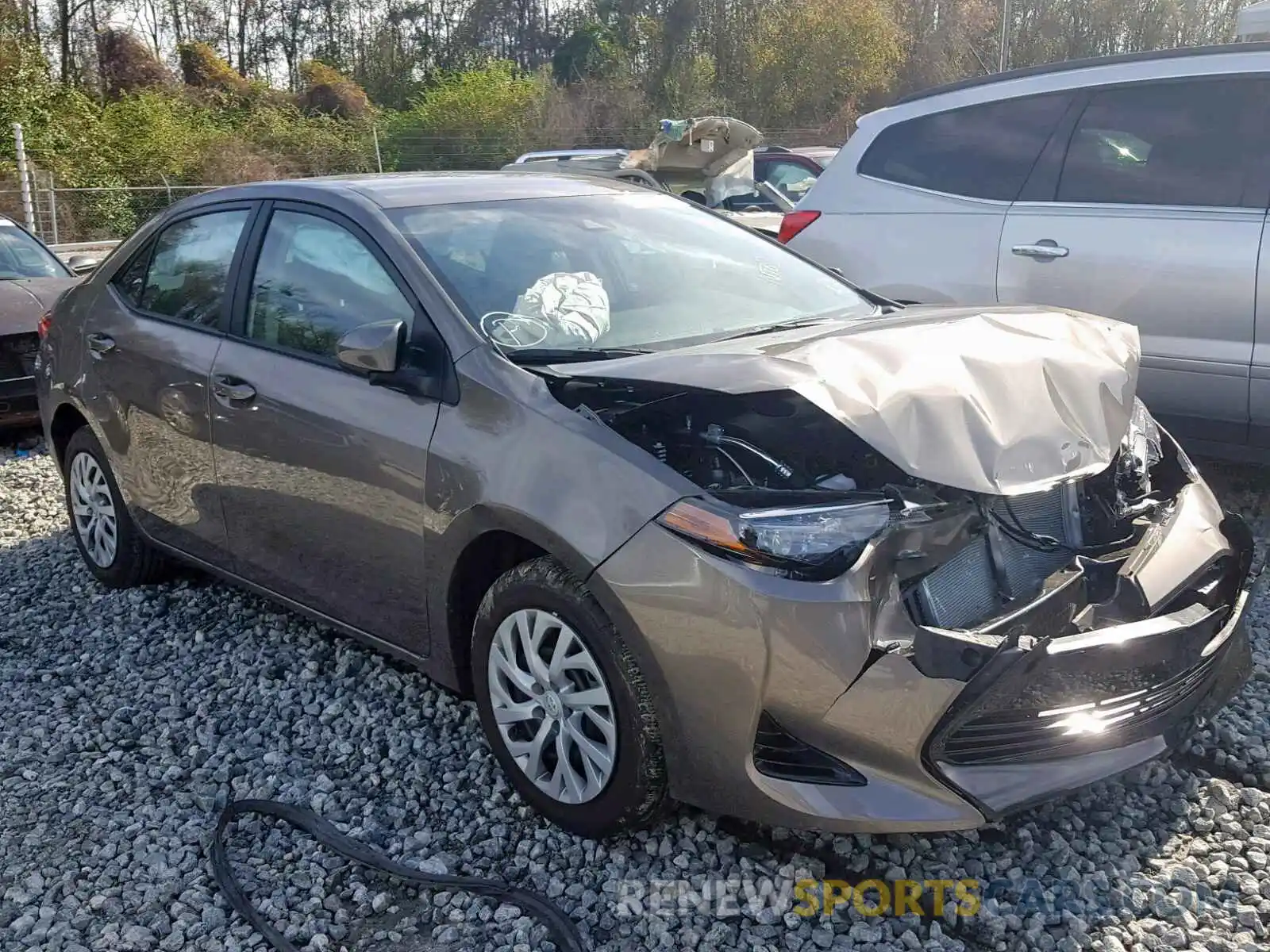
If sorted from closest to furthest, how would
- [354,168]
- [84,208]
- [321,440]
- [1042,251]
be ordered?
[321,440], [1042,251], [84,208], [354,168]

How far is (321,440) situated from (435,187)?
997 millimetres

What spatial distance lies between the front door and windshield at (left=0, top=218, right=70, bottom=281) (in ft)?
16.9

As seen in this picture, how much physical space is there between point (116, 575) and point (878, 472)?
3.48 meters

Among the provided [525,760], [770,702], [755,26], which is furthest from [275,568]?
[755,26]

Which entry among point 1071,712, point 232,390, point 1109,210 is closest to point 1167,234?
point 1109,210

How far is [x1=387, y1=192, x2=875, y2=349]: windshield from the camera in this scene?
347 cm

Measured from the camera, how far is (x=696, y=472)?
111 inches

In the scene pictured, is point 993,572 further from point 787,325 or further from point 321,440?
point 321,440

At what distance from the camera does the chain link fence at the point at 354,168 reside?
72.3 ft

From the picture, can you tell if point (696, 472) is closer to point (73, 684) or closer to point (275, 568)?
point (275, 568)

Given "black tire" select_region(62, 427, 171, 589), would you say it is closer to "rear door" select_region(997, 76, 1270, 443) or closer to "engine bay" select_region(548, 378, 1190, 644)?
"engine bay" select_region(548, 378, 1190, 644)

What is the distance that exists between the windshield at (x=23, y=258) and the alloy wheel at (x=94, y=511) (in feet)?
12.2

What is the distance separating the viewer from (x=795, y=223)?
6.10 metres

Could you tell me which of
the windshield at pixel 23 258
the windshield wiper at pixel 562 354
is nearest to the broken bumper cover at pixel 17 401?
the windshield at pixel 23 258
